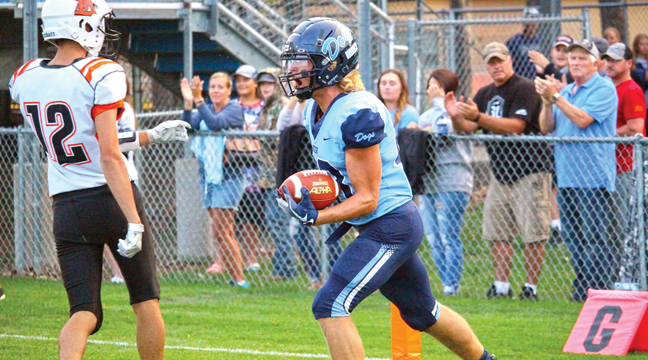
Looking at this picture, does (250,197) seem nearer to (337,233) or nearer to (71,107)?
(337,233)

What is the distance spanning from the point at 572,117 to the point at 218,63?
18.7ft

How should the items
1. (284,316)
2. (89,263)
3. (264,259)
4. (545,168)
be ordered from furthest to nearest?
(264,259)
(545,168)
(284,316)
(89,263)

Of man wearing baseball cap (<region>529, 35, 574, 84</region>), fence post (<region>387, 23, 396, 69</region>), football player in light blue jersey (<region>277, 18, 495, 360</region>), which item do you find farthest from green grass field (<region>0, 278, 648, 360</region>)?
fence post (<region>387, 23, 396, 69</region>)

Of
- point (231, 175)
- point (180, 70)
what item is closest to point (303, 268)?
point (231, 175)

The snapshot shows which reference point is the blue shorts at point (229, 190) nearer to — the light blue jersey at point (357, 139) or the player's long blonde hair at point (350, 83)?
the light blue jersey at point (357, 139)

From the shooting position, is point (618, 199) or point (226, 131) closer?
point (618, 199)

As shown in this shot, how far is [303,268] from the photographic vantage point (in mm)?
8750

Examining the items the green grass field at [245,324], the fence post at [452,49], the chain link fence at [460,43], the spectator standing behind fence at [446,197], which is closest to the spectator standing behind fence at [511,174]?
the spectator standing behind fence at [446,197]

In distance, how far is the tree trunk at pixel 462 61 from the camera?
45.2 ft

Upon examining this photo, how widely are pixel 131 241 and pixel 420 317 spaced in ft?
5.02

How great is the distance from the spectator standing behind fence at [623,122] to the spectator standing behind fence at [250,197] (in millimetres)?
3500

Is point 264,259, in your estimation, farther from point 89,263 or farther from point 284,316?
point 89,263

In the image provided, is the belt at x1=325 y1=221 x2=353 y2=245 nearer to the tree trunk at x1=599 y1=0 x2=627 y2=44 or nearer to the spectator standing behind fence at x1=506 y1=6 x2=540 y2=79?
the spectator standing behind fence at x1=506 y1=6 x2=540 y2=79

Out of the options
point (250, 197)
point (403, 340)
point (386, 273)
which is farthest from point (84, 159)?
point (250, 197)
